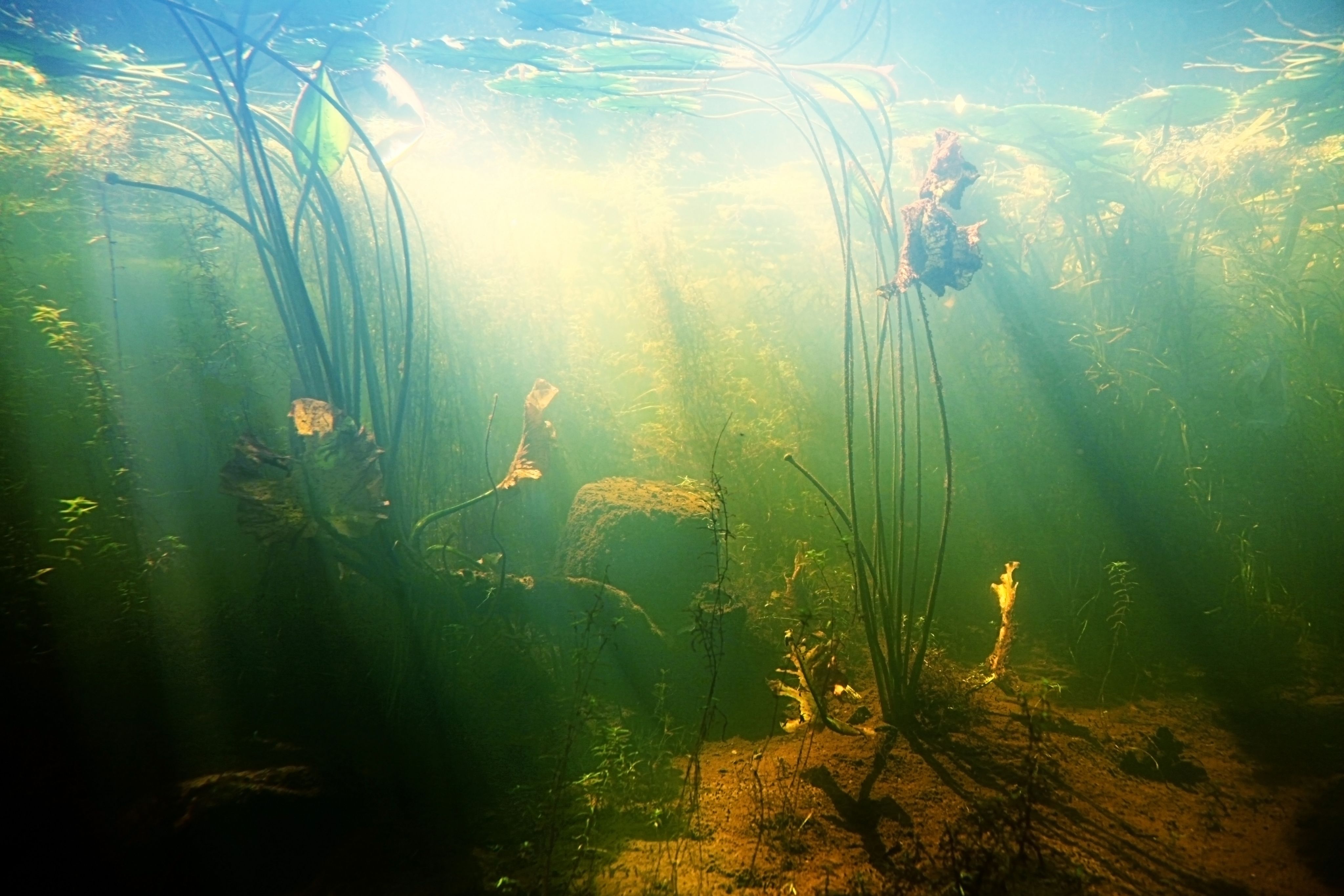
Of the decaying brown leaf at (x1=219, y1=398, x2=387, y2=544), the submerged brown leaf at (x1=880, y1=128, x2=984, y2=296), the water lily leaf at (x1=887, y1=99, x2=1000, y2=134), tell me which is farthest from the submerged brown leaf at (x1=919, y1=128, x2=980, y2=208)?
the water lily leaf at (x1=887, y1=99, x2=1000, y2=134)

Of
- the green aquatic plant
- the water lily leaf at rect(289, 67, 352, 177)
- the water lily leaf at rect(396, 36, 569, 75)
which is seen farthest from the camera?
the water lily leaf at rect(396, 36, 569, 75)

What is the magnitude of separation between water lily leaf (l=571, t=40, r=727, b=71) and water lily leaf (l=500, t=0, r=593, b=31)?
52 centimetres

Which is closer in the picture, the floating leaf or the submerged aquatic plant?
the submerged aquatic plant

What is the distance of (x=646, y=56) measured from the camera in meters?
5.37

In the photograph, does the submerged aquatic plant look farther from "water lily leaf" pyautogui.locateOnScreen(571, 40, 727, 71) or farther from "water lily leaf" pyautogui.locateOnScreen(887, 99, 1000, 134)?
"water lily leaf" pyautogui.locateOnScreen(887, 99, 1000, 134)

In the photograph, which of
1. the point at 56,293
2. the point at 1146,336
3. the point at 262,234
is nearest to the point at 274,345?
the point at 56,293

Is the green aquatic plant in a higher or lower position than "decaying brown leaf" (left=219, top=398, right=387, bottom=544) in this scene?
higher

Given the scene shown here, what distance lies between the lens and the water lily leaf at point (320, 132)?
11.5 feet

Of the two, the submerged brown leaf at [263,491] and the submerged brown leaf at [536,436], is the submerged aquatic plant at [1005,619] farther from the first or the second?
the submerged brown leaf at [263,491]

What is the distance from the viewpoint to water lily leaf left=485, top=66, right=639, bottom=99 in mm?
6137

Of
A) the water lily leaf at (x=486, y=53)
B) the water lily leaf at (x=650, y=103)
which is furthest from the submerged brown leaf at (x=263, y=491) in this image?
the water lily leaf at (x=650, y=103)

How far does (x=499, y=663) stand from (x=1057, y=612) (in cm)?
511

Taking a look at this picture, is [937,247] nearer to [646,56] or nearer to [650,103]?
[646,56]

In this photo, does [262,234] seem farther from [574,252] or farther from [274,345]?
[574,252]
